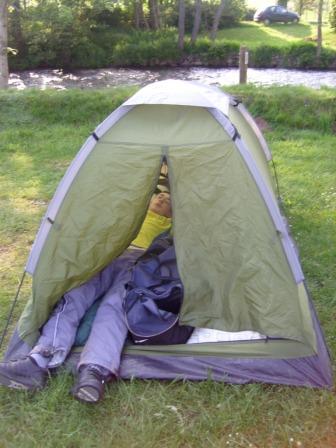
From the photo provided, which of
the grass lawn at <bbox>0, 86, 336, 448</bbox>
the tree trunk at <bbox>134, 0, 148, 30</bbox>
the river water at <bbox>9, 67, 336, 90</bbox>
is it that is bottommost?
the river water at <bbox>9, 67, 336, 90</bbox>

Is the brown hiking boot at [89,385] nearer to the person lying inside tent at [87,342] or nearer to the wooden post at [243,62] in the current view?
the person lying inside tent at [87,342]

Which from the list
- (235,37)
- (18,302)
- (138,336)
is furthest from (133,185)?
(235,37)

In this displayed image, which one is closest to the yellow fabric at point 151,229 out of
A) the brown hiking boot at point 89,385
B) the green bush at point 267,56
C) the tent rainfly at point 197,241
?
the tent rainfly at point 197,241

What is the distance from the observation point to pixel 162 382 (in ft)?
9.78

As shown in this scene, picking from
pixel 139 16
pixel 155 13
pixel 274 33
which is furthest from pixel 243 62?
pixel 274 33

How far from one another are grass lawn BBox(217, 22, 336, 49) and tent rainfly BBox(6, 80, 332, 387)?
1861 cm

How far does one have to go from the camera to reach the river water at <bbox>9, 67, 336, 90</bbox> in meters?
17.2

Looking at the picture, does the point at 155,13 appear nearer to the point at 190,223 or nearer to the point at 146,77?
the point at 146,77

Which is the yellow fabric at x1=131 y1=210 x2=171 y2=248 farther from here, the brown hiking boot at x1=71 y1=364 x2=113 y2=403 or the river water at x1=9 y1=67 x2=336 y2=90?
the river water at x1=9 y1=67 x2=336 y2=90

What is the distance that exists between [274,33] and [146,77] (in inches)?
389

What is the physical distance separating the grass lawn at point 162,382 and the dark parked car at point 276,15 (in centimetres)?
2287

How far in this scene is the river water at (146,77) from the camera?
1722 cm

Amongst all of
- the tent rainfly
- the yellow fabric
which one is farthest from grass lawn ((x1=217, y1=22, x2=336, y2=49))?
the tent rainfly

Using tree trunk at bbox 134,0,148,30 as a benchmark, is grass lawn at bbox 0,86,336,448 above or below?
below
